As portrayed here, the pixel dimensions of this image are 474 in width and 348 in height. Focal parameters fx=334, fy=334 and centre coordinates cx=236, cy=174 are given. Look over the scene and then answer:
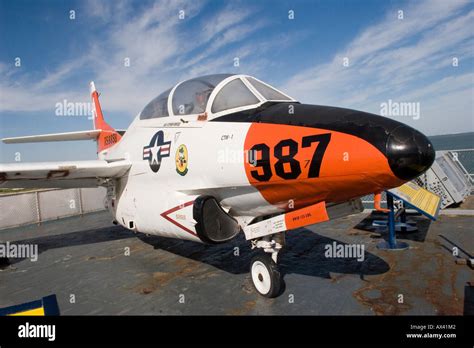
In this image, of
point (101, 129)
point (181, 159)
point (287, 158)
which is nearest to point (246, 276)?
point (181, 159)

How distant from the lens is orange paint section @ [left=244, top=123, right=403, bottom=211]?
3662 mm

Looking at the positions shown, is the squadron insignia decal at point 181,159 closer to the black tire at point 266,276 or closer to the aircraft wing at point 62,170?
the aircraft wing at point 62,170

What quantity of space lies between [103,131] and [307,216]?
8.76 m

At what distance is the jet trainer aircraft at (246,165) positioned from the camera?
148 inches

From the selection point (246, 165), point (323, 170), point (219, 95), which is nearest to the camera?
point (323, 170)

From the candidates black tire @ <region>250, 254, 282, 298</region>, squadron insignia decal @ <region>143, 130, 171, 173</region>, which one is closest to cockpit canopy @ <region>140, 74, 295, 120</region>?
squadron insignia decal @ <region>143, 130, 171, 173</region>

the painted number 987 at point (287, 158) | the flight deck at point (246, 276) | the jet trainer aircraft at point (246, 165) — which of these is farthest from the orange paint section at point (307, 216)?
the flight deck at point (246, 276)

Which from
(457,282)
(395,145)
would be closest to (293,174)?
(395,145)

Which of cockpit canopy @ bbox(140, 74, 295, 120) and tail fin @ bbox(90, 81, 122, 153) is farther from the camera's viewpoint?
tail fin @ bbox(90, 81, 122, 153)

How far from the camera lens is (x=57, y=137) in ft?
38.2

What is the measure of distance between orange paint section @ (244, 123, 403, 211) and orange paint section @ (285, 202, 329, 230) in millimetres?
93

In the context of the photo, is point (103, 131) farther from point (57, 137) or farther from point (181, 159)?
point (181, 159)

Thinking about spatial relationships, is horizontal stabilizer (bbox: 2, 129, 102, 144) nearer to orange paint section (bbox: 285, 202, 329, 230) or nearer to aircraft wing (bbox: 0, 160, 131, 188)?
aircraft wing (bbox: 0, 160, 131, 188)
